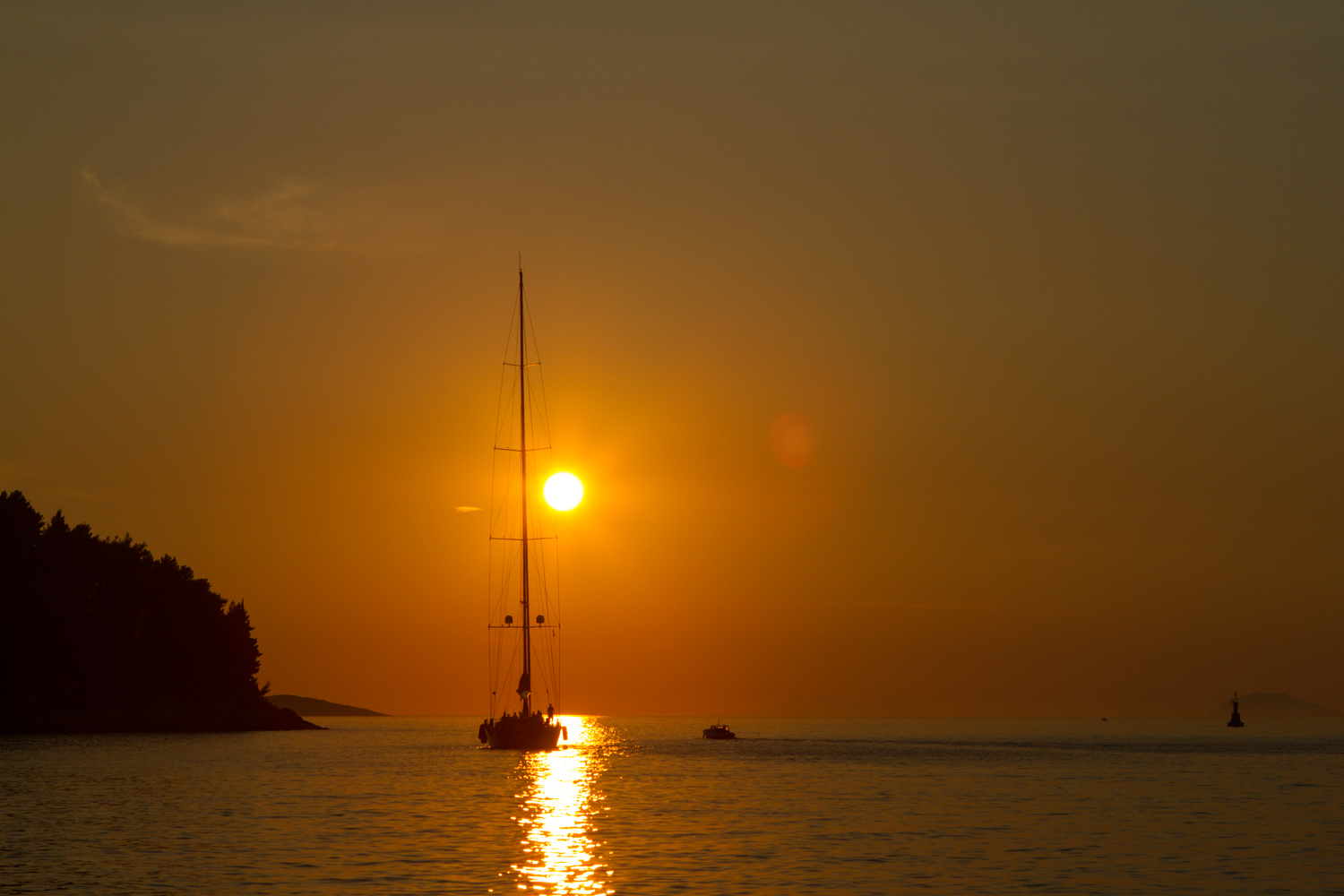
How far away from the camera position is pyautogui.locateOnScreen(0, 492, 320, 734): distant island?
14350cm

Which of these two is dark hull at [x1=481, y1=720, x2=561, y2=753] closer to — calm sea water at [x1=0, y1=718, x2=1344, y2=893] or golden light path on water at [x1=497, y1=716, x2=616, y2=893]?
calm sea water at [x1=0, y1=718, x2=1344, y2=893]

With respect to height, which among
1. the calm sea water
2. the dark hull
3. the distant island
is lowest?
the calm sea water

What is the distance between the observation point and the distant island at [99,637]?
144 m

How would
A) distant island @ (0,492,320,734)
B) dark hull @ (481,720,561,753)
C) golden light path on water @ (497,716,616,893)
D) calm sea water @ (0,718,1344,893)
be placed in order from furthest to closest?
distant island @ (0,492,320,734), dark hull @ (481,720,561,753), calm sea water @ (0,718,1344,893), golden light path on water @ (497,716,616,893)

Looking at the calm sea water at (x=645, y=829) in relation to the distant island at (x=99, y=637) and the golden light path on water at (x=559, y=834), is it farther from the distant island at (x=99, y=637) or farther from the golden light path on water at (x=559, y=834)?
the distant island at (x=99, y=637)

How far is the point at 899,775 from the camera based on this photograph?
4092 inches

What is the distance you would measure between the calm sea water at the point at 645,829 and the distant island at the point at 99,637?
3357 centimetres

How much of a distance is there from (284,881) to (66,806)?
97.6 feet

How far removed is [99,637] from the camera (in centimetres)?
15362

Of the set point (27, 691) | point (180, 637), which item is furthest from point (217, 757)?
point (180, 637)

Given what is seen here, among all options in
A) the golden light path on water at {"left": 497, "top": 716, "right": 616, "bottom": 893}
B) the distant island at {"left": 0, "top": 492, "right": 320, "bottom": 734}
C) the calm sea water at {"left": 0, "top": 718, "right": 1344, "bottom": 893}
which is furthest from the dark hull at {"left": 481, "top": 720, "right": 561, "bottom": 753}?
the distant island at {"left": 0, "top": 492, "right": 320, "bottom": 734}

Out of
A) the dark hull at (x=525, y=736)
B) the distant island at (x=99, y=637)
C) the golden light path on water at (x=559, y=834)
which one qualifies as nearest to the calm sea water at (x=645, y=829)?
the golden light path on water at (x=559, y=834)

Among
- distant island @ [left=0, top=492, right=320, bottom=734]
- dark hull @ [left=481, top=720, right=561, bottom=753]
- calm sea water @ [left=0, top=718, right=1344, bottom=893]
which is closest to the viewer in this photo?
calm sea water @ [left=0, top=718, right=1344, bottom=893]

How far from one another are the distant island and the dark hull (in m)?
57.6
